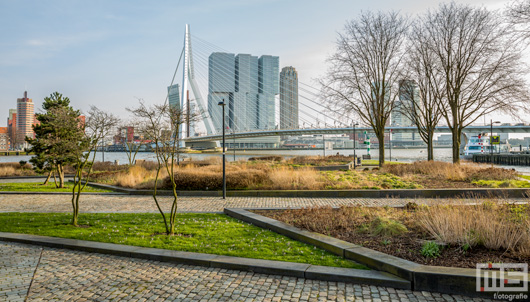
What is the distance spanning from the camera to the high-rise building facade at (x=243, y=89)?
56.8 metres

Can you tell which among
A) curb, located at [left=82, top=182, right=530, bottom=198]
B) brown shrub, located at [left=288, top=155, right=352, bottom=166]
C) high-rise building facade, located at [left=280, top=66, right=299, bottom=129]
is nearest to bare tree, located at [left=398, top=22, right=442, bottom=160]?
brown shrub, located at [left=288, top=155, right=352, bottom=166]

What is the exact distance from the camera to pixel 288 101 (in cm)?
5750

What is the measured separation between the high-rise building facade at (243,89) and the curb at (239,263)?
48764 millimetres

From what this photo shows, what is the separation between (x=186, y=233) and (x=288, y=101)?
169 feet

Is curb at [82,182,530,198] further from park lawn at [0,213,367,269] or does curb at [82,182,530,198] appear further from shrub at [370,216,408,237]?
shrub at [370,216,408,237]

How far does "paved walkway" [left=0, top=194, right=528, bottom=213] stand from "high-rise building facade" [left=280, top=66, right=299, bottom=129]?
43.7 meters

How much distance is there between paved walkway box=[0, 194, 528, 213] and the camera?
11.1m

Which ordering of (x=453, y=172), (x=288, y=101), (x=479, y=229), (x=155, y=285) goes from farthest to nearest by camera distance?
(x=288, y=101) < (x=453, y=172) < (x=479, y=229) < (x=155, y=285)

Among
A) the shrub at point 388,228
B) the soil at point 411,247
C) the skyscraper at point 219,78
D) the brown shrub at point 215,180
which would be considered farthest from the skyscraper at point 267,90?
the shrub at point 388,228

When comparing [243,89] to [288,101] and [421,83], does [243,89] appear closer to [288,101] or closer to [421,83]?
[288,101]

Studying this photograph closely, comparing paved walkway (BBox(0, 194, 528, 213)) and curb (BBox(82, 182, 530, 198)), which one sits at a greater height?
curb (BBox(82, 182, 530, 198))

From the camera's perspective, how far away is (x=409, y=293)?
4348mm

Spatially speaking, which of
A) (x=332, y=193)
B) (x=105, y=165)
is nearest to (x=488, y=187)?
(x=332, y=193)

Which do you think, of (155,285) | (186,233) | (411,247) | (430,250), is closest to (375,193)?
(411,247)
